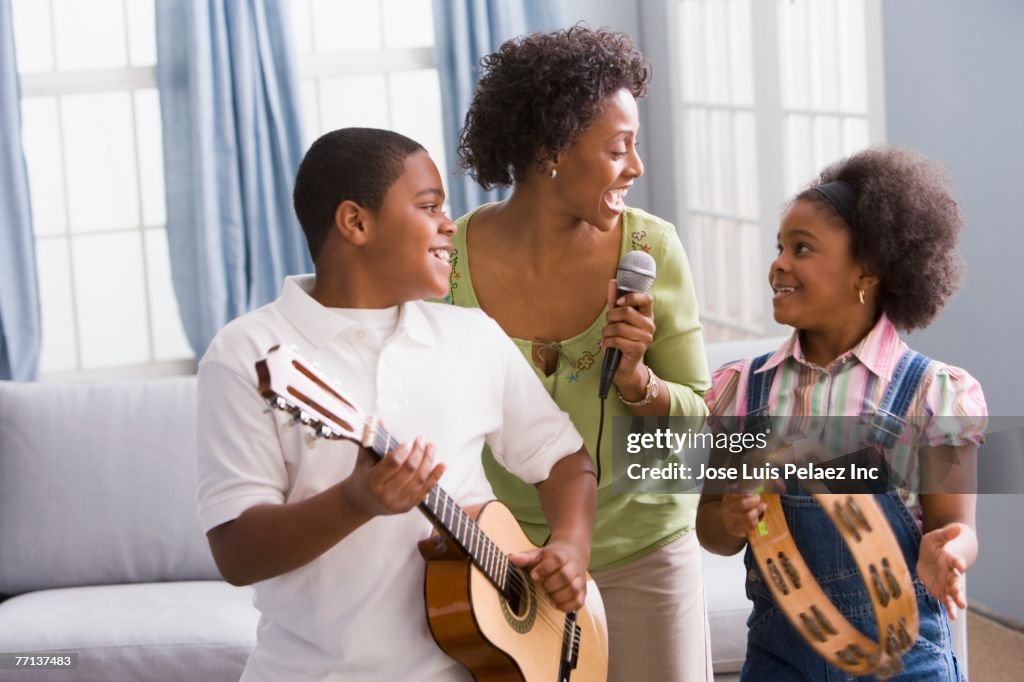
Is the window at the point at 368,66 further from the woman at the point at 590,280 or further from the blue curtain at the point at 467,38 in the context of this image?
the woman at the point at 590,280

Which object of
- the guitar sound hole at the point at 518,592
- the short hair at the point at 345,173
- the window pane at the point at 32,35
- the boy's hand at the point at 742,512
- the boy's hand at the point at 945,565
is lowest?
the guitar sound hole at the point at 518,592

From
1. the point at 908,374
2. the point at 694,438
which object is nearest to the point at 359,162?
the point at 694,438

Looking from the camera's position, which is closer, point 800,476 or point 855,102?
point 800,476

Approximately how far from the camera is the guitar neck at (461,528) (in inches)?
48.5

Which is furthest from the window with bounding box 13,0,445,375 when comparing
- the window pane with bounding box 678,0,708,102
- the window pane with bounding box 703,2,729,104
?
the window pane with bounding box 703,2,729,104

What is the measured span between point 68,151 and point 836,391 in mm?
3581

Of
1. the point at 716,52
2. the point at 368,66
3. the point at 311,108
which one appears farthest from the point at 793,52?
the point at 311,108

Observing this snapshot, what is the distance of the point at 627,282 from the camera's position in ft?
5.40

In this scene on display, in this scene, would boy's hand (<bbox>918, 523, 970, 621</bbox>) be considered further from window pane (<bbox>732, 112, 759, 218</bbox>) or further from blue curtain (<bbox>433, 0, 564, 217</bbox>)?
blue curtain (<bbox>433, 0, 564, 217</bbox>)

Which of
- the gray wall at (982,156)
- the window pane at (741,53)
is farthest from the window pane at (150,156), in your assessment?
the gray wall at (982,156)

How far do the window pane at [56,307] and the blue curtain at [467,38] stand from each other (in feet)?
4.76

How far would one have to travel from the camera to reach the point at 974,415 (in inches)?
58.7

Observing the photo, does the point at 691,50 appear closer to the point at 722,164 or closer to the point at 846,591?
the point at 722,164

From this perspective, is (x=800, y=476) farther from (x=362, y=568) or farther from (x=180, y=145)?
(x=180, y=145)
